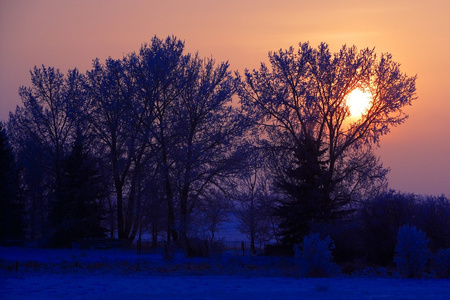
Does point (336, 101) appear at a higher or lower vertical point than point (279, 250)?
higher

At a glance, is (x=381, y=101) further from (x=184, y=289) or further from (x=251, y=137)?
(x=184, y=289)

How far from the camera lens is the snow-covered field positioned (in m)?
14.6

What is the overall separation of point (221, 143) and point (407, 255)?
19.0m

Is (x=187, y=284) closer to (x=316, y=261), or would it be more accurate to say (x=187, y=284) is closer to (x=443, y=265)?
(x=316, y=261)

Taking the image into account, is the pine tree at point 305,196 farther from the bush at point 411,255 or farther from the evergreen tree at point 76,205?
the evergreen tree at point 76,205

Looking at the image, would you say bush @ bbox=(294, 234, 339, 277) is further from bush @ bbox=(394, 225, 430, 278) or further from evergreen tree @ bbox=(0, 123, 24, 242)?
evergreen tree @ bbox=(0, 123, 24, 242)

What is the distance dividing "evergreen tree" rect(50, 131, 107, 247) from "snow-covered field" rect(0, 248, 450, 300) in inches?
589

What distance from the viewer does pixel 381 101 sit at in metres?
35.9

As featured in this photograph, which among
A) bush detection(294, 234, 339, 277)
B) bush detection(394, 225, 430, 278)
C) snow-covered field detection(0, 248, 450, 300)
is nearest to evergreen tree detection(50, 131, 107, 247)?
snow-covered field detection(0, 248, 450, 300)

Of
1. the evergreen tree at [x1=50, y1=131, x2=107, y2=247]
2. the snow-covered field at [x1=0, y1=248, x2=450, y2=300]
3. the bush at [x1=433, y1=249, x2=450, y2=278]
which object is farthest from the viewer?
the evergreen tree at [x1=50, y1=131, x2=107, y2=247]

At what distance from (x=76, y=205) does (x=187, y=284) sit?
24627mm

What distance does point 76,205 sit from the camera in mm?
40062

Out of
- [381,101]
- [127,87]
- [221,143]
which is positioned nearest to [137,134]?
[127,87]

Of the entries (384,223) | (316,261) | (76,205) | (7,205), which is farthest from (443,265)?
(7,205)
